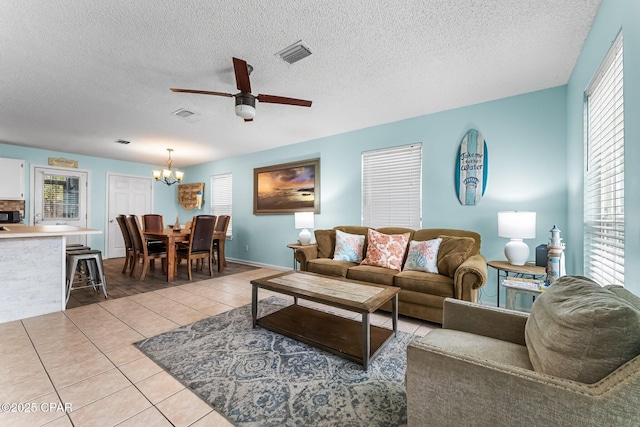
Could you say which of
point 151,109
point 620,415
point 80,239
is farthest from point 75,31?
point 80,239

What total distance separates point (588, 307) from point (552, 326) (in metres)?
0.13

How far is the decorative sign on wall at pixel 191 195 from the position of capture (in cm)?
678

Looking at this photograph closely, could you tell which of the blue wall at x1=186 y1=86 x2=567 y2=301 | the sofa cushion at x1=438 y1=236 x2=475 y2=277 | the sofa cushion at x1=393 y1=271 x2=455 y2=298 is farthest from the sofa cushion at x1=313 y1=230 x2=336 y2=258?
the sofa cushion at x1=438 y1=236 x2=475 y2=277

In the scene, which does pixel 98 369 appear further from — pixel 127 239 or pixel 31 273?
pixel 127 239

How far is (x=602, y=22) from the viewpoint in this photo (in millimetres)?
1707

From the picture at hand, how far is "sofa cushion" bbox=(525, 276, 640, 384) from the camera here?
29.1 inches

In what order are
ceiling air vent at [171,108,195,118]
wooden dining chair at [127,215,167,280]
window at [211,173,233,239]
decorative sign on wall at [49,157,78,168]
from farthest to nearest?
1. window at [211,173,233,239]
2. decorative sign on wall at [49,157,78,168]
3. wooden dining chair at [127,215,167,280]
4. ceiling air vent at [171,108,195,118]

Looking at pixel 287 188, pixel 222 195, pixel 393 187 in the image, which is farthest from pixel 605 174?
pixel 222 195

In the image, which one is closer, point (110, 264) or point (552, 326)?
point (552, 326)

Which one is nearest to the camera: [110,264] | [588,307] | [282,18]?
[588,307]

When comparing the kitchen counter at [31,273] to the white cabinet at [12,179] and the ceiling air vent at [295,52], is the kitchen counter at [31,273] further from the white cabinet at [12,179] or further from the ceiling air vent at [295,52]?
the white cabinet at [12,179]

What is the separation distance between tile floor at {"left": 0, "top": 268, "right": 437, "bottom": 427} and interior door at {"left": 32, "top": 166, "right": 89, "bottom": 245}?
13.3 ft

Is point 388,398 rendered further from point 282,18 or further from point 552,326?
point 282,18

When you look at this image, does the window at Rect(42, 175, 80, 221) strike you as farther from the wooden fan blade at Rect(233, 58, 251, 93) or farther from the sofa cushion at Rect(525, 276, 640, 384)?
the sofa cushion at Rect(525, 276, 640, 384)
